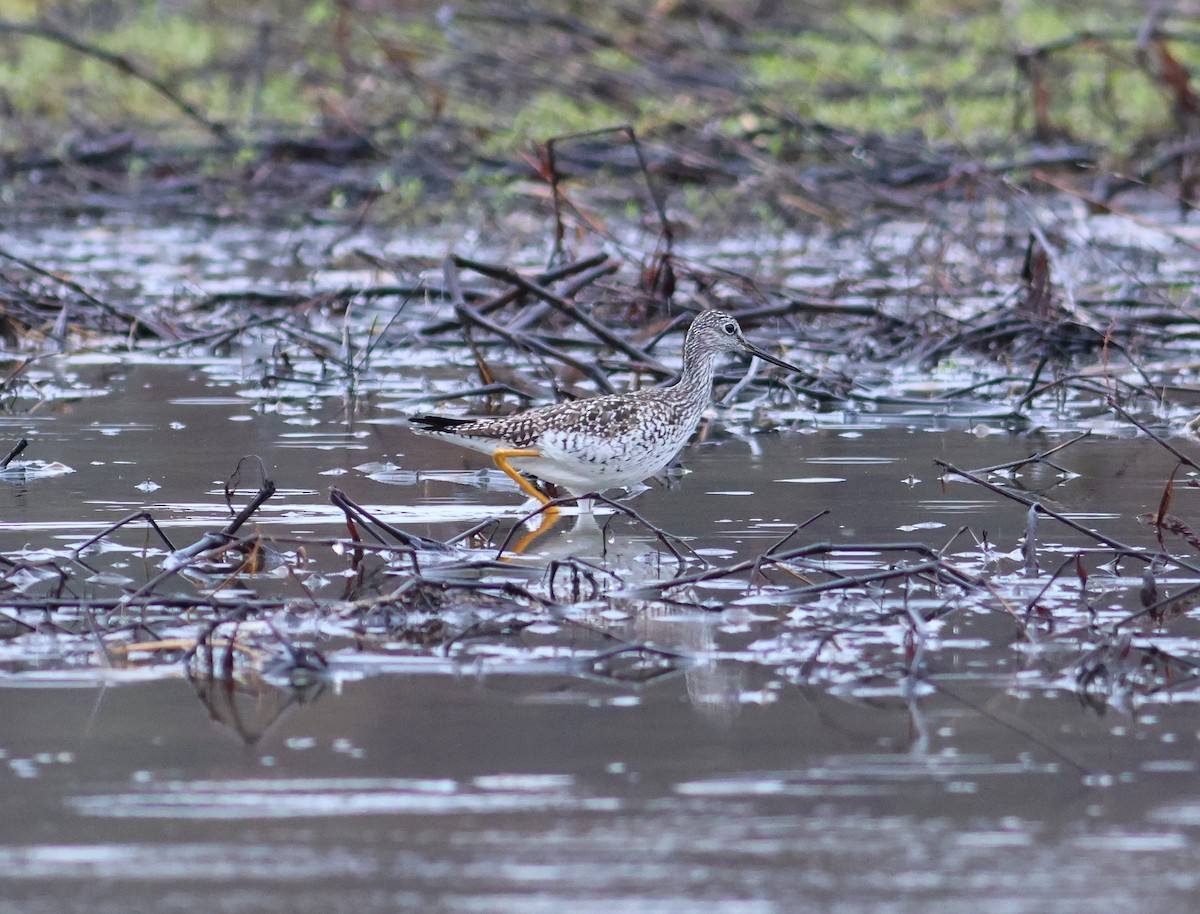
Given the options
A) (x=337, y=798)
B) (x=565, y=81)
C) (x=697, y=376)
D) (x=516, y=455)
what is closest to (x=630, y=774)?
(x=337, y=798)

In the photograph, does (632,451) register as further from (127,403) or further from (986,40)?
(986,40)

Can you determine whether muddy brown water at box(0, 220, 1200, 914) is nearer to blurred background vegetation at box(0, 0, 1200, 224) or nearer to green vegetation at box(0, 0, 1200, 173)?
blurred background vegetation at box(0, 0, 1200, 224)

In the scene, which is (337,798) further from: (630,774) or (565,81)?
(565,81)

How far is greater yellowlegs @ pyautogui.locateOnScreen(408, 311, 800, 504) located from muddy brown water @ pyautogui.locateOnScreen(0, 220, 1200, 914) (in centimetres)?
64

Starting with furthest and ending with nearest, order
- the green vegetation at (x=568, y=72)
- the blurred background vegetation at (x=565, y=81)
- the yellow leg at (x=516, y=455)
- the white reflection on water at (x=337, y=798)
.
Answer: the green vegetation at (x=568, y=72), the blurred background vegetation at (x=565, y=81), the yellow leg at (x=516, y=455), the white reflection on water at (x=337, y=798)

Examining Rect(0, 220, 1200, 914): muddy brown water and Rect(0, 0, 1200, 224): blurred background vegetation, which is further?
Rect(0, 0, 1200, 224): blurred background vegetation

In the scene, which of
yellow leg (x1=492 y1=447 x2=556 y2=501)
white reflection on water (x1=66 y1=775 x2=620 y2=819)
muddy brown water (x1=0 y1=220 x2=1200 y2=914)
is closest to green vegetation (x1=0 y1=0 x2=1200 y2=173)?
yellow leg (x1=492 y1=447 x2=556 y2=501)

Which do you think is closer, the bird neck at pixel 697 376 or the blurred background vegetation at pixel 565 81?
the bird neck at pixel 697 376

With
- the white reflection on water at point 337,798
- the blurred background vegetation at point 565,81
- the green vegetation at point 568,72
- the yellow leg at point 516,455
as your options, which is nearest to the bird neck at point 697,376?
the yellow leg at point 516,455

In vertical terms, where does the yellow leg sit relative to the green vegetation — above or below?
below

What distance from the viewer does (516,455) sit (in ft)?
24.5

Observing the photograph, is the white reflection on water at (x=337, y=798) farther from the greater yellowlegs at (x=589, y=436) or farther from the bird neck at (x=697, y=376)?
the bird neck at (x=697, y=376)

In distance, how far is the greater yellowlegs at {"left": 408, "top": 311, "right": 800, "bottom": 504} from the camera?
724 centimetres

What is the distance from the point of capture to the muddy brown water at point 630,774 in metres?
3.80
